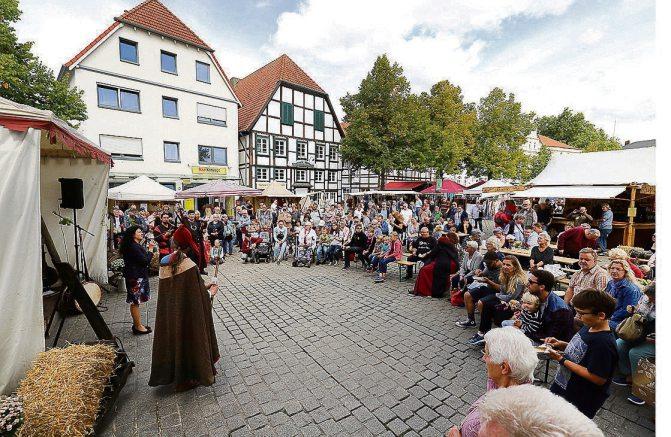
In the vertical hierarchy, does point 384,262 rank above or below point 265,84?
below

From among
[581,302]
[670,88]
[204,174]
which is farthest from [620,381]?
[204,174]

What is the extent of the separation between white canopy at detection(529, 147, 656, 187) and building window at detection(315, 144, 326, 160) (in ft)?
57.9

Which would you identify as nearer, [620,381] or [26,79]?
[620,381]

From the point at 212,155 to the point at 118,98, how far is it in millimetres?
6220

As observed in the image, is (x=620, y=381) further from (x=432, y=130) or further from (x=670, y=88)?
(x=432, y=130)

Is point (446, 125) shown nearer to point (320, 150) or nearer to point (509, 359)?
point (320, 150)

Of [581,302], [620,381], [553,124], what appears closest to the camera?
[581,302]

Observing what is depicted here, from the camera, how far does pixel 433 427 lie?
3062 millimetres

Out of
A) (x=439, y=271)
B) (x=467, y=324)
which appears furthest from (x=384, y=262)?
(x=467, y=324)

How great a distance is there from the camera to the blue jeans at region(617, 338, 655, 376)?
329cm

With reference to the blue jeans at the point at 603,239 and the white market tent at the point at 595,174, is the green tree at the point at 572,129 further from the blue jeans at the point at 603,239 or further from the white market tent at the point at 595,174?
the blue jeans at the point at 603,239

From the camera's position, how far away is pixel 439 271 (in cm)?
719

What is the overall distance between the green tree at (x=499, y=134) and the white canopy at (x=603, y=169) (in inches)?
693

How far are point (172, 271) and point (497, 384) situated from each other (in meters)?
3.42
